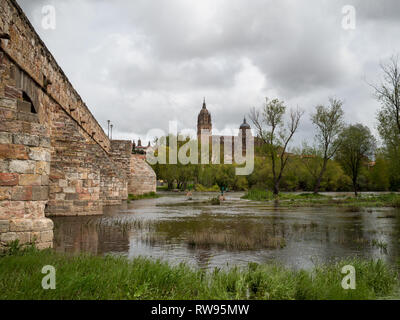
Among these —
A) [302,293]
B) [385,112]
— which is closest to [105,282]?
[302,293]

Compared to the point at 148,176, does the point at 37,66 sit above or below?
above

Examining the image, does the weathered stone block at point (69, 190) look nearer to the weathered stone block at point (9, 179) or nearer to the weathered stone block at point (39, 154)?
the weathered stone block at point (39, 154)

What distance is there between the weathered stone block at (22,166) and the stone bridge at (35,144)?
17 millimetres

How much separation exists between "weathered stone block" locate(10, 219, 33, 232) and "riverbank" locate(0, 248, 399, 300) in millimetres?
1448

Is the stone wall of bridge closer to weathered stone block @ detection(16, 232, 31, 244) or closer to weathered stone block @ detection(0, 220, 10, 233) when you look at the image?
weathered stone block @ detection(16, 232, 31, 244)

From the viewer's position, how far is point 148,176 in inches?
1367

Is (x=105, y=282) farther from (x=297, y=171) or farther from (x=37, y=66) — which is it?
(x=297, y=171)

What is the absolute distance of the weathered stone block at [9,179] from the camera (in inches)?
235

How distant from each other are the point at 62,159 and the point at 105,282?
33.0ft

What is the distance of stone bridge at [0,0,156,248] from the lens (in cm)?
608

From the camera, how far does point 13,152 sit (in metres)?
6.09

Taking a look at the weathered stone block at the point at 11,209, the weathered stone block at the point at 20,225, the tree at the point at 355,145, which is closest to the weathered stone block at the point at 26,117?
the weathered stone block at the point at 11,209

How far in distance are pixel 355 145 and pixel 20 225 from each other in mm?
A: 36895
